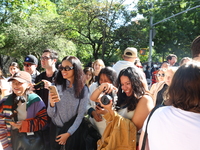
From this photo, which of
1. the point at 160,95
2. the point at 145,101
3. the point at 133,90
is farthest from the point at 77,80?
the point at 160,95

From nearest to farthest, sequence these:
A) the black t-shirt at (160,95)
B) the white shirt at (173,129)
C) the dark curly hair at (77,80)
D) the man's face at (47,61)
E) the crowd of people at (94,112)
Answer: the white shirt at (173,129)
the crowd of people at (94,112)
the dark curly hair at (77,80)
the black t-shirt at (160,95)
the man's face at (47,61)

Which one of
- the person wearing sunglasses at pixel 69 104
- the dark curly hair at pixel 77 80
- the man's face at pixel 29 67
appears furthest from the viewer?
the man's face at pixel 29 67

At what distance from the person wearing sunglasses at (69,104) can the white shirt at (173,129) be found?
1286 mm

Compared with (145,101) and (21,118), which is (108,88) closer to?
(145,101)

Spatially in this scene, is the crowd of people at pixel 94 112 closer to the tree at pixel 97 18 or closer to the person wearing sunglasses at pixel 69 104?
the person wearing sunglasses at pixel 69 104

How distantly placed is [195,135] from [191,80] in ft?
1.17

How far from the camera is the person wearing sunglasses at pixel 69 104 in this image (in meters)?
2.44

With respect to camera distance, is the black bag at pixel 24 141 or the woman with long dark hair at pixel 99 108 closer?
the black bag at pixel 24 141

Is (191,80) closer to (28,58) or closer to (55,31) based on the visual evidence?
(28,58)

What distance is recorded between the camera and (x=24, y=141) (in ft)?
7.51

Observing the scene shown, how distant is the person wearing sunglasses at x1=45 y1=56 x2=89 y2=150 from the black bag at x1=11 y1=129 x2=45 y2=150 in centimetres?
21

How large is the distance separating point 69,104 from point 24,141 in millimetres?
693

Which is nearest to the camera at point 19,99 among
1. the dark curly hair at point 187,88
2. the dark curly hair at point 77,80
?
the dark curly hair at point 77,80

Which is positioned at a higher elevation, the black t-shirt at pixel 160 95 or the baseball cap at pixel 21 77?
the baseball cap at pixel 21 77
